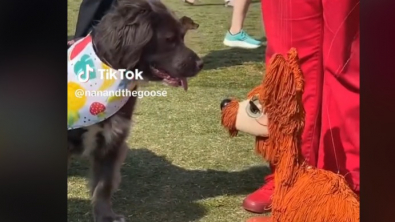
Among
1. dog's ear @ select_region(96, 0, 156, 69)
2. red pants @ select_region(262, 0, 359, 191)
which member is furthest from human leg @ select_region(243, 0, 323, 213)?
dog's ear @ select_region(96, 0, 156, 69)

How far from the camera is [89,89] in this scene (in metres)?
1.68

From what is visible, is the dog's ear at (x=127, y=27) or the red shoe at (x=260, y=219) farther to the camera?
the red shoe at (x=260, y=219)

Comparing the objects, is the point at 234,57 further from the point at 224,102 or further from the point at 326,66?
the point at 326,66

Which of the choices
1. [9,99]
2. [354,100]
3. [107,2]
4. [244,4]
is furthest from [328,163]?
[9,99]

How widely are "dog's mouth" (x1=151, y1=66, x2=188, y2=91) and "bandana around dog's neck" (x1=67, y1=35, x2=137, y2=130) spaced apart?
0.23 ft

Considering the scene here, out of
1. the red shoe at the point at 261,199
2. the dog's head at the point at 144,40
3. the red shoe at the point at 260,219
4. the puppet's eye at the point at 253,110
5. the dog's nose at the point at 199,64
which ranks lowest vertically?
the red shoe at the point at 260,219

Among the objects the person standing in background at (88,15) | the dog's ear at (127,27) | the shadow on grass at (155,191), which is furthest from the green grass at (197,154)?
the person standing in background at (88,15)

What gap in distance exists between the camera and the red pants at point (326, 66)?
1.74m

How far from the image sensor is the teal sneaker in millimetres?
1767

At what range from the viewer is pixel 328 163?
1.84 meters

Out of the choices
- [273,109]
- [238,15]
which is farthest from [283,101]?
[238,15]

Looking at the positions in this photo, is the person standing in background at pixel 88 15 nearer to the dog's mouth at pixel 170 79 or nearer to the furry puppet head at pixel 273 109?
the dog's mouth at pixel 170 79

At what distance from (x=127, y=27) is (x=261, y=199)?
64 cm

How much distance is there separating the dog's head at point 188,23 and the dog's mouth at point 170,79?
0.14m
